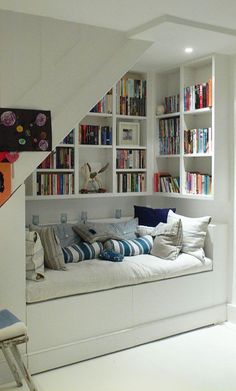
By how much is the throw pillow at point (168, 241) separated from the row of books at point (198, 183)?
1.39ft

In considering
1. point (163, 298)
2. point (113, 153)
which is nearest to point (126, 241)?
point (163, 298)

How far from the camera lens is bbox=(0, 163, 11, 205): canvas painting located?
3141mm

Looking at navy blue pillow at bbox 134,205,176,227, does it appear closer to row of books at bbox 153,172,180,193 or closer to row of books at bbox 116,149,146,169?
row of books at bbox 153,172,180,193

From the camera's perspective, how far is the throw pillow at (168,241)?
4.18 meters

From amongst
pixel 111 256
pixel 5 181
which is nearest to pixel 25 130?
pixel 5 181

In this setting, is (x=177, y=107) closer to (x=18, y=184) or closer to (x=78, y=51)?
(x=78, y=51)

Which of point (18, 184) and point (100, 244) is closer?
point (18, 184)

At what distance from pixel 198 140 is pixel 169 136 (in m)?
0.44

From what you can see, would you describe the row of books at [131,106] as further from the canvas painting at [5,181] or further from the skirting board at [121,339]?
the skirting board at [121,339]

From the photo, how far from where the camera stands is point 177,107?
4781mm

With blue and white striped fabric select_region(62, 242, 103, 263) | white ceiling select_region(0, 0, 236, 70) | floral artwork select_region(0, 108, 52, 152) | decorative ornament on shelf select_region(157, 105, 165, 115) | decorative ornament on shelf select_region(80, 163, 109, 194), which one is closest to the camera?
white ceiling select_region(0, 0, 236, 70)

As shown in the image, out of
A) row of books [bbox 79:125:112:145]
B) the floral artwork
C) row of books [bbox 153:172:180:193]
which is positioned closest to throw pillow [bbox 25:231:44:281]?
the floral artwork

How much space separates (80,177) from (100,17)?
5.59 ft

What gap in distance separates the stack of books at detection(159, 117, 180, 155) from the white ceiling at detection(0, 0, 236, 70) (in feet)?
3.00
